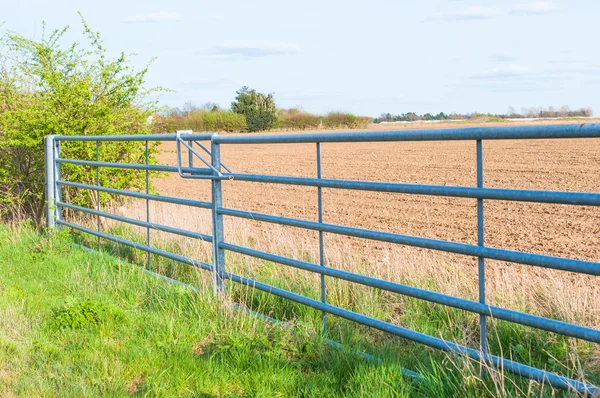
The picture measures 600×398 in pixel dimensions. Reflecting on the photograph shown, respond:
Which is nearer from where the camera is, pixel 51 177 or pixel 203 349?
pixel 203 349

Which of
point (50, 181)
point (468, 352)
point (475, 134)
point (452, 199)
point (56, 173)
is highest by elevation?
point (475, 134)

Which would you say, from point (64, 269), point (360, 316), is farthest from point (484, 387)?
point (64, 269)

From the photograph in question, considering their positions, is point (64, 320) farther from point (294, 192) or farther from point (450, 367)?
point (294, 192)

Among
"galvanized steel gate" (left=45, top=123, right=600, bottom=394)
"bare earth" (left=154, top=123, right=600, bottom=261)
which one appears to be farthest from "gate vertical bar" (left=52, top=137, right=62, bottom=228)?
"galvanized steel gate" (left=45, top=123, right=600, bottom=394)

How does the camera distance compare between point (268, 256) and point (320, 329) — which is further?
point (268, 256)

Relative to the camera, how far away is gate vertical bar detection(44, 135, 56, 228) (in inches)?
366

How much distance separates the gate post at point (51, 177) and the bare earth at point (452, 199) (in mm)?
2394

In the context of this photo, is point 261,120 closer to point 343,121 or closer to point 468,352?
point 343,121

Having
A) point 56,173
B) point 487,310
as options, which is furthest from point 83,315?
point 56,173

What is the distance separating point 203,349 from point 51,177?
563cm

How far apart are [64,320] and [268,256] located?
1566 mm

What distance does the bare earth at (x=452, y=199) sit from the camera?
A: 1242 cm

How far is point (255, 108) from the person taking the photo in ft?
277

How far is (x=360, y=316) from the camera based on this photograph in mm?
4371
